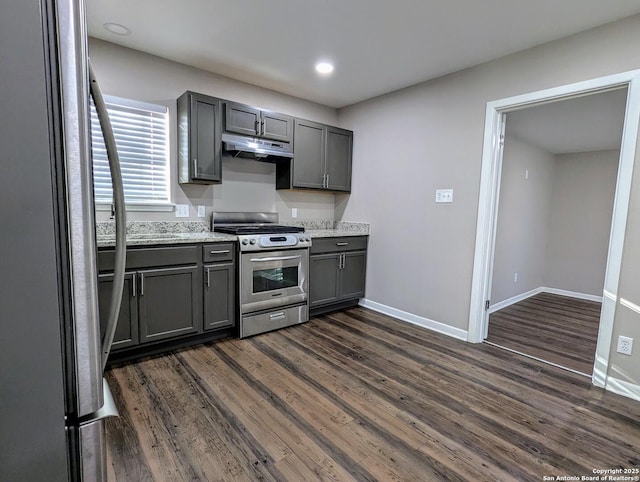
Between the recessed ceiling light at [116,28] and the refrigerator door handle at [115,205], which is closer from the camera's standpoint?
the refrigerator door handle at [115,205]

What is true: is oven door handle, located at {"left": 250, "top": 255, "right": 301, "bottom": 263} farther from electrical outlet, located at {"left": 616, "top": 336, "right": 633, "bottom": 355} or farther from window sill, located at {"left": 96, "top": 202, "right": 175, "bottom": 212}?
electrical outlet, located at {"left": 616, "top": 336, "right": 633, "bottom": 355}

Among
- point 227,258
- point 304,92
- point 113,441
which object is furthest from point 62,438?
point 304,92

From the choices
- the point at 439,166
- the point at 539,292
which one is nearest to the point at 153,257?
the point at 439,166

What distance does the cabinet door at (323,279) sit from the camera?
11.7 ft

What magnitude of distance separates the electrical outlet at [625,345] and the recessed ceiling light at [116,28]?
4258 millimetres

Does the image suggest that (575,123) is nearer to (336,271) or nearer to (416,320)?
(416,320)

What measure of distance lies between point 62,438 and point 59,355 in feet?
0.50

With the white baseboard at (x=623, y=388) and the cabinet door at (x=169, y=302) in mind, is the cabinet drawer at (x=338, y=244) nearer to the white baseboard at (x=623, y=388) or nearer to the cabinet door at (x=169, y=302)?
the cabinet door at (x=169, y=302)

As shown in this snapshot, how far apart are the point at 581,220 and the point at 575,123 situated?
211 cm

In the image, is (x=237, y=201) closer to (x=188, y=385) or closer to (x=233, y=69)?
(x=233, y=69)

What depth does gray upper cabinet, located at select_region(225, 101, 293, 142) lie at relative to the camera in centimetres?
313

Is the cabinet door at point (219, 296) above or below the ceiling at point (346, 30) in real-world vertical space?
below

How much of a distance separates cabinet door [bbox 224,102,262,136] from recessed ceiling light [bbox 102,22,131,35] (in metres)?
0.91

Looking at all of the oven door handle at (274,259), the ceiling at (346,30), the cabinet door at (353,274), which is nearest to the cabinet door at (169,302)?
the oven door handle at (274,259)
